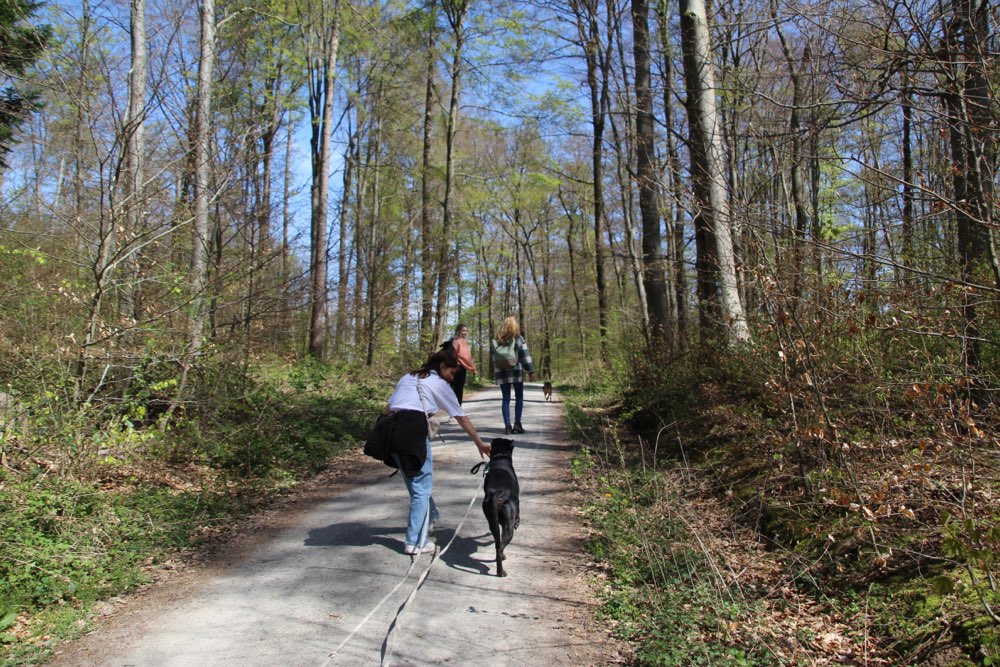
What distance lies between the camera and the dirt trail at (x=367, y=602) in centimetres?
370

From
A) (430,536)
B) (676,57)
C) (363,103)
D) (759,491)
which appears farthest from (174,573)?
(363,103)

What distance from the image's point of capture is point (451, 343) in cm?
877

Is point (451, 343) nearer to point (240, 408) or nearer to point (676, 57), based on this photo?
point (240, 408)

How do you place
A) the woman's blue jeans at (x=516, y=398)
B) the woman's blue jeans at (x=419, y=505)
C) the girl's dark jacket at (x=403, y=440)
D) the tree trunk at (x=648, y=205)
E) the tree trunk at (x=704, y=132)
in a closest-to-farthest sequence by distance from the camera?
1. the girl's dark jacket at (x=403, y=440)
2. the woman's blue jeans at (x=419, y=505)
3. the tree trunk at (x=704, y=132)
4. the woman's blue jeans at (x=516, y=398)
5. the tree trunk at (x=648, y=205)

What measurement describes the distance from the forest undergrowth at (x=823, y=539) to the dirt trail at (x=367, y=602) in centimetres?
47

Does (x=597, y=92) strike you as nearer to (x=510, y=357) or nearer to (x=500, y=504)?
(x=510, y=357)

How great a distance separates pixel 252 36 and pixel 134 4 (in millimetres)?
8139

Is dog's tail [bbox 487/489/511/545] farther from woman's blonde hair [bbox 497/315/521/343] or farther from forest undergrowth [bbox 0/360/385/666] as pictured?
woman's blonde hair [bbox 497/315/521/343]

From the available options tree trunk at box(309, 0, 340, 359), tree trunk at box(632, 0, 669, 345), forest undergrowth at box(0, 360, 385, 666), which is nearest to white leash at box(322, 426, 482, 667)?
forest undergrowth at box(0, 360, 385, 666)

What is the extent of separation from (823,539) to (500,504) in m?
2.49

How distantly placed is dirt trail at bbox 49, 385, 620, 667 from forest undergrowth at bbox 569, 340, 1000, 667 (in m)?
0.47

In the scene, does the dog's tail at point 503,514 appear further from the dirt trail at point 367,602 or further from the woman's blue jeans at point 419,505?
the woman's blue jeans at point 419,505

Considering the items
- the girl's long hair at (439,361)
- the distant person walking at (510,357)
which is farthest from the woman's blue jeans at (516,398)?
the girl's long hair at (439,361)

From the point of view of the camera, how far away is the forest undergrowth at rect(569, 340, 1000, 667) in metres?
3.60
